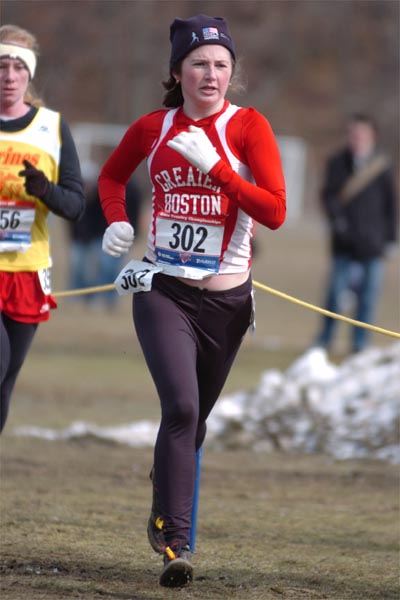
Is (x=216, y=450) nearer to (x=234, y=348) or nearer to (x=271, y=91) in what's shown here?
(x=234, y=348)

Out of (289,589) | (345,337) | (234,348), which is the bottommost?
(345,337)

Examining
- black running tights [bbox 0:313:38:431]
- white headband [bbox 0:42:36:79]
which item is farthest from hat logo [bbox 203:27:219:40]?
black running tights [bbox 0:313:38:431]

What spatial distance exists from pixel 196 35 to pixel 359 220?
8.96 metres

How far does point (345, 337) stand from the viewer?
56.5ft

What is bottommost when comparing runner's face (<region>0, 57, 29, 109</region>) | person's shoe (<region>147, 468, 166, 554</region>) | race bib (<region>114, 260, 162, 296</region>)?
person's shoe (<region>147, 468, 166, 554</region>)

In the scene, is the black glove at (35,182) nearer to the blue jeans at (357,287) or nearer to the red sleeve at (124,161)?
the red sleeve at (124,161)

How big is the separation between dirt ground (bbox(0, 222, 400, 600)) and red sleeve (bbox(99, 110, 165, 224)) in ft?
4.84

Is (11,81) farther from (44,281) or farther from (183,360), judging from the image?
(183,360)

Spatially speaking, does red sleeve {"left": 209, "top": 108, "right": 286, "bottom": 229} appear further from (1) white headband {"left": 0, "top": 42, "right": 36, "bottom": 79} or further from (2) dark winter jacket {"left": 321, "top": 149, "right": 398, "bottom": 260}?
(2) dark winter jacket {"left": 321, "top": 149, "right": 398, "bottom": 260}

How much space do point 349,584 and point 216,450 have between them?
13.3 ft

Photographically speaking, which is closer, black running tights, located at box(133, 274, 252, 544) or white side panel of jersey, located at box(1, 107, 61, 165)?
black running tights, located at box(133, 274, 252, 544)

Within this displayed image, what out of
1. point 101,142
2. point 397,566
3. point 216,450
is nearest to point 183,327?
point 397,566

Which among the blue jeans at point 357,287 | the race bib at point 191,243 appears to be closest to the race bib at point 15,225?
the race bib at point 191,243

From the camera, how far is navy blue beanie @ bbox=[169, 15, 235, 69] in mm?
5180
